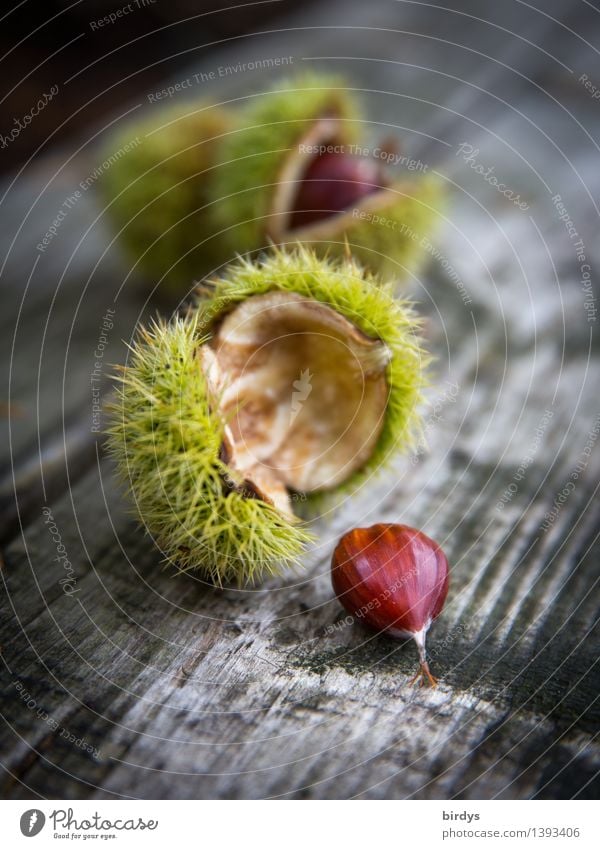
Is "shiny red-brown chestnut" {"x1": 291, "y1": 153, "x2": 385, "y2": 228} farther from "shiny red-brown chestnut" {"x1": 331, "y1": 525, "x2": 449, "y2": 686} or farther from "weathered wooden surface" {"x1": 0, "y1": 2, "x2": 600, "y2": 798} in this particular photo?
"shiny red-brown chestnut" {"x1": 331, "y1": 525, "x2": 449, "y2": 686}

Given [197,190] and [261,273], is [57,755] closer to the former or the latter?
[261,273]

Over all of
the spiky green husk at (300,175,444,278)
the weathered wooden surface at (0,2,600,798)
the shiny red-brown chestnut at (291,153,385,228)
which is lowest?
the weathered wooden surface at (0,2,600,798)

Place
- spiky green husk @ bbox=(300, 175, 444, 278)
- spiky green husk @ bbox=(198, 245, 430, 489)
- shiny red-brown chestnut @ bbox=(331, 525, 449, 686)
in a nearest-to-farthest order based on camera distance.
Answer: shiny red-brown chestnut @ bbox=(331, 525, 449, 686) < spiky green husk @ bbox=(198, 245, 430, 489) < spiky green husk @ bbox=(300, 175, 444, 278)

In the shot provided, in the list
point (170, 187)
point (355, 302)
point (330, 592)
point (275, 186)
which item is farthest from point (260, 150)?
point (330, 592)

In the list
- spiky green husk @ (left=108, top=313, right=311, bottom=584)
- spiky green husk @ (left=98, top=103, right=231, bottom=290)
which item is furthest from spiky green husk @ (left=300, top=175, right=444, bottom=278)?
spiky green husk @ (left=108, top=313, right=311, bottom=584)

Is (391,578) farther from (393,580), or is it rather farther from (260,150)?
(260,150)

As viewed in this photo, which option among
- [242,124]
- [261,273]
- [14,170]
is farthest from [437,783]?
[14,170]

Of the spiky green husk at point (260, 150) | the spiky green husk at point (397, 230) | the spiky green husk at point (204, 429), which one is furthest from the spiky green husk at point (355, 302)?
the spiky green husk at point (260, 150)
